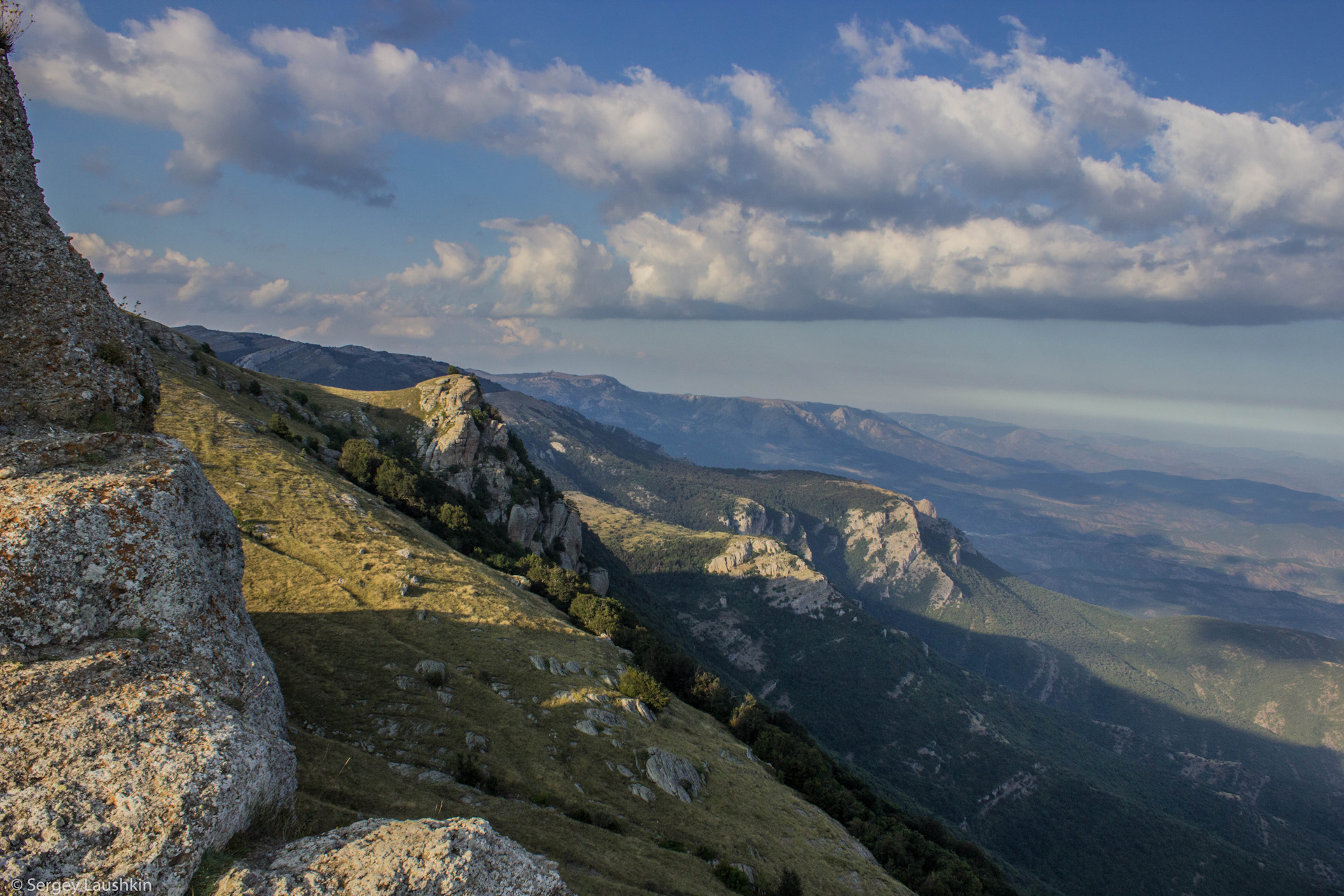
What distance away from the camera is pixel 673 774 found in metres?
32.0

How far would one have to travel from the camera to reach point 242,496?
127 ft

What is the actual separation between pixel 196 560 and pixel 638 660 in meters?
40.7

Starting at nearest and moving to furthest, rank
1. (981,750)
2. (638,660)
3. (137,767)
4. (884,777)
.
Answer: (137,767) → (638,660) → (884,777) → (981,750)

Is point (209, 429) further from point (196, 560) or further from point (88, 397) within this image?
point (196, 560)

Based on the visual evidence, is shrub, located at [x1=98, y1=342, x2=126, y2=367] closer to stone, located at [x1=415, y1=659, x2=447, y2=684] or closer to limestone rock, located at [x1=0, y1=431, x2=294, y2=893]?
limestone rock, located at [x1=0, y1=431, x2=294, y2=893]

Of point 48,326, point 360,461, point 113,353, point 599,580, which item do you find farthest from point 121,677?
point 599,580

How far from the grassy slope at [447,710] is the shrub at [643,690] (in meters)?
1.17

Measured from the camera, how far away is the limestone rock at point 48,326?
15.2 m

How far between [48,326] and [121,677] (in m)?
11.2

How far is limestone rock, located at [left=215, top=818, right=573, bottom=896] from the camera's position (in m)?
9.97

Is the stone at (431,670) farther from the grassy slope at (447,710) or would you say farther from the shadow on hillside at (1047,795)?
the shadow on hillside at (1047,795)

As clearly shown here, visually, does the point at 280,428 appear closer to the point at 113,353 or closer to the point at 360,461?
the point at 360,461

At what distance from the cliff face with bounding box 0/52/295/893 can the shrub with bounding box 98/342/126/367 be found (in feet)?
0.11

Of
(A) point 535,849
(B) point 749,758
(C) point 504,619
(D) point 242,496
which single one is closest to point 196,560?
(A) point 535,849
